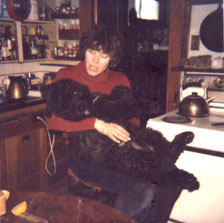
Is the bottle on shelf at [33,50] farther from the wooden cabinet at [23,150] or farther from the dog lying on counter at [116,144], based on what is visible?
the dog lying on counter at [116,144]

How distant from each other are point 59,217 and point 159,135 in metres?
0.73

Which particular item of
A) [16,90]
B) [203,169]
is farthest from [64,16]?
[203,169]

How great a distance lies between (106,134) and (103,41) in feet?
2.01

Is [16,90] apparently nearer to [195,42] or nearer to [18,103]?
[18,103]

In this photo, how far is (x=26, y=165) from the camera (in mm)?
2463

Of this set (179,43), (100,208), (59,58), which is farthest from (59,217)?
(59,58)

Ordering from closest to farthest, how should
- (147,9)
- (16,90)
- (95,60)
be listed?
(95,60) → (16,90) → (147,9)

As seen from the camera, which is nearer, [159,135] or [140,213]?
[140,213]

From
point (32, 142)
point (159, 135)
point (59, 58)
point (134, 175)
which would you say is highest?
point (59, 58)

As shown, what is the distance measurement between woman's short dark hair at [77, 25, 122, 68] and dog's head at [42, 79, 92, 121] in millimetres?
393

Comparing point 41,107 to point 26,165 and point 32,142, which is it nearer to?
point 32,142

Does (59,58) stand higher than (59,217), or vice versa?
(59,58)

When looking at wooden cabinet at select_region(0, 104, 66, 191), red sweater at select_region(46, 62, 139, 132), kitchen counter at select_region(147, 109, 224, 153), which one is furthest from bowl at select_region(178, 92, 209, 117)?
wooden cabinet at select_region(0, 104, 66, 191)

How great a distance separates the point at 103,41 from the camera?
1.74 meters
